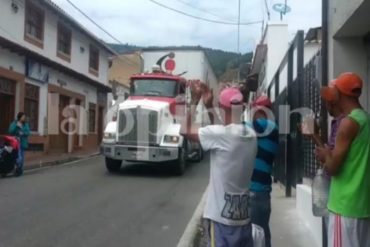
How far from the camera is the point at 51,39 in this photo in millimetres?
24828

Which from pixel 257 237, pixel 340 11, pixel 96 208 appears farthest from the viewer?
pixel 96 208

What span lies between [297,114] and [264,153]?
3.97m

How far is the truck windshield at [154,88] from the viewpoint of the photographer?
17594 millimetres

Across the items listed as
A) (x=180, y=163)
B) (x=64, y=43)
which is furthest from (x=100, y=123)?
(x=180, y=163)

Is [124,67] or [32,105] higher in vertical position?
[124,67]

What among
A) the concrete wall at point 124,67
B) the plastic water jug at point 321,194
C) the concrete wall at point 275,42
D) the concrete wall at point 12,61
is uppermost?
the concrete wall at point 124,67

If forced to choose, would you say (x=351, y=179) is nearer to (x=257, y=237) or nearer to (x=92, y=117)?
(x=257, y=237)

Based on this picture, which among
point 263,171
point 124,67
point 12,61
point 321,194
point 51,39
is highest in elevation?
point 124,67

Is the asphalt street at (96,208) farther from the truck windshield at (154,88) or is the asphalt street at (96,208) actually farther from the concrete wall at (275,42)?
the concrete wall at (275,42)

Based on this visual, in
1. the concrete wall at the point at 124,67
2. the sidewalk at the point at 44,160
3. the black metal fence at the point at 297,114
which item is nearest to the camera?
the black metal fence at the point at 297,114

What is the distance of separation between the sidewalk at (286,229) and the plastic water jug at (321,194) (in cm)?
272

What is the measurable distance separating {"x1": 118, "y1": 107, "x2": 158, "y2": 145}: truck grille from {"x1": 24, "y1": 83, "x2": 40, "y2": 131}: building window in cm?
764

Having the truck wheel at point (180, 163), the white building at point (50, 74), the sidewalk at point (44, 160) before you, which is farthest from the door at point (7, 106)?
the truck wheel at point (180, 163)

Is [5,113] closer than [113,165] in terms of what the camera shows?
No
